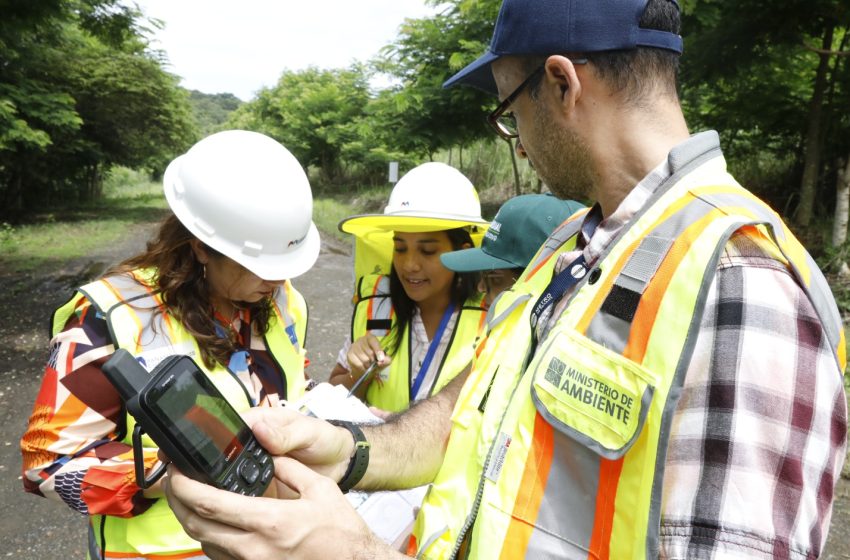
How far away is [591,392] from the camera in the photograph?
37.9 inches

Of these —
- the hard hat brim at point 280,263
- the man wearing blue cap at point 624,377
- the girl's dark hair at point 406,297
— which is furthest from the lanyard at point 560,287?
the girl's dark hair at point 406,297

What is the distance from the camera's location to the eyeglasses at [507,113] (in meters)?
1.31

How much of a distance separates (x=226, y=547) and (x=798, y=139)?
1111 centimetres

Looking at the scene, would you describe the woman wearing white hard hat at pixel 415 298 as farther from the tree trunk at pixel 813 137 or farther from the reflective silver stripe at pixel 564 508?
the tree trunk at pixel 813 137

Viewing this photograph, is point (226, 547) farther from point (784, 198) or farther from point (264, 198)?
point (784, 198)

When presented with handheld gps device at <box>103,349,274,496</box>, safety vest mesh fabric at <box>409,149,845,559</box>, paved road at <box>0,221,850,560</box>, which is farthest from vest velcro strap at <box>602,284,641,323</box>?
paved road at <box>0,221,850,560</box>

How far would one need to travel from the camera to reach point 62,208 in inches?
923

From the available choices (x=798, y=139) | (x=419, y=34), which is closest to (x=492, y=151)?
(x=419, y=34)

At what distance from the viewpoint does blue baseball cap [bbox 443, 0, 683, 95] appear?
3.90 feet

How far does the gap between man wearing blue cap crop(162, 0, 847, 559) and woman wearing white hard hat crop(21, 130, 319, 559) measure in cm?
59

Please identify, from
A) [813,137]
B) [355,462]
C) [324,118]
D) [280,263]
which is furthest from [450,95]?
[324,118]

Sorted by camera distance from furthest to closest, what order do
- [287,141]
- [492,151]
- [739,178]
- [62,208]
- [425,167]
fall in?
[287,141] < [62,208] < [492,151] < [739,178] < [425,167]

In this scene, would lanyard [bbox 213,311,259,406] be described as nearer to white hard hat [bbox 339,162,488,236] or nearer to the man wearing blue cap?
the man wearing blue cap

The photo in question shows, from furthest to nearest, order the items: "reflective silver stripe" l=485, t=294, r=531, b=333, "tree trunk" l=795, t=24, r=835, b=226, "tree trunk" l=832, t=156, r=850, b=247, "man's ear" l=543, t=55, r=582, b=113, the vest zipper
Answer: "tree trunk" l=795, t=24, r=835, b=226 → "tree trunk" l=832, t=156, r=850, b=247 → "reflective silver stripe" l=485, t=294, r=531, b=333 → "man's ear" l=543, t=55, r=582, b=113 → the vest zipper
